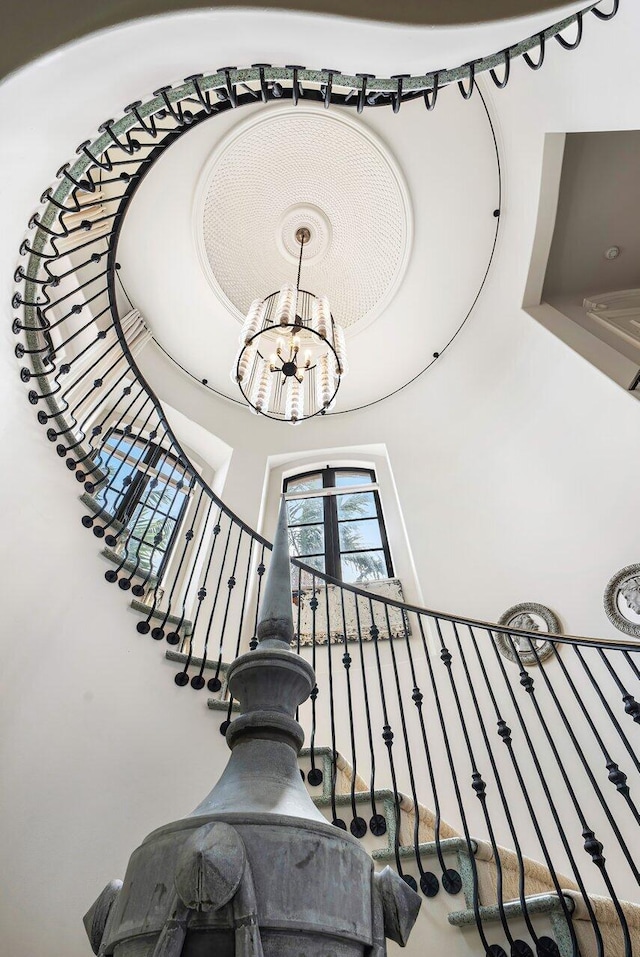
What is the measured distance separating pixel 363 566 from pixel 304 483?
155 centimetres

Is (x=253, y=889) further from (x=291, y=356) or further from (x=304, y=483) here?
(x=304, y=483)

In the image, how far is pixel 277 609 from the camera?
5.43 feet

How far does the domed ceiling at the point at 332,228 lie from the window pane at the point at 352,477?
847 mm

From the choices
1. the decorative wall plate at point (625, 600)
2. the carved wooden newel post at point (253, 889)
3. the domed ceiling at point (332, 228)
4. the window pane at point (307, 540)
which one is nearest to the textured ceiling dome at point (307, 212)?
the domed ceiling at point (332, 228)

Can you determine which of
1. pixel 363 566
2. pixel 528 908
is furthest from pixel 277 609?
pixel 363 566

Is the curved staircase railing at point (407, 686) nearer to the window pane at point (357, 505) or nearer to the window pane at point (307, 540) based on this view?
the window pane at point (307, 540)

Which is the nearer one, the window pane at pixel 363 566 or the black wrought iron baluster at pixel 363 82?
the black wrought iron baluster at pixel 363 82

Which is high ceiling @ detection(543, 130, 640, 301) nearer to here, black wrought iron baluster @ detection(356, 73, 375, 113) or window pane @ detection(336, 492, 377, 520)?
window pane @ detection(336, 492, 377, 520)

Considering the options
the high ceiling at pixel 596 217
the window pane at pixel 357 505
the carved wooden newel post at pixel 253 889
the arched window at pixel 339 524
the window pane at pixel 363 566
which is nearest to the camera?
the carved wooden newel post at pixel 253 889

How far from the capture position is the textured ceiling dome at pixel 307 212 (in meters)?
5.85

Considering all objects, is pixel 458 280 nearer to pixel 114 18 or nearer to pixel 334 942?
pixel 114 18

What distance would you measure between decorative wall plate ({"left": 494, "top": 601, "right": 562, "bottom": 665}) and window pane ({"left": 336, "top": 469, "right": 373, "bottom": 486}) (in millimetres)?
2660

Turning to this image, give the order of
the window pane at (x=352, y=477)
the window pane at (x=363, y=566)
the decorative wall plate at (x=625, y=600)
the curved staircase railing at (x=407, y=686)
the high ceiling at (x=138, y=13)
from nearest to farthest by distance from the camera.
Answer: the high ceiling at (x=138, y=13) < the curved staircase railing at (x=407, y=686) < the decorative wall plate at (x=625, y=600) < the window pane at (x=363, y=566) < the window pane at (x=352, y=477)

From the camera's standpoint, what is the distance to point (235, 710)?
116 inches
